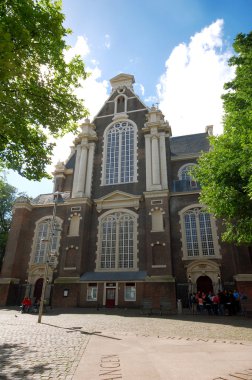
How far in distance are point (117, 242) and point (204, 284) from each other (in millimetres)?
9374

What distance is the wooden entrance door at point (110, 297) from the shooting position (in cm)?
2444

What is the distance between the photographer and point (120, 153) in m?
32.0

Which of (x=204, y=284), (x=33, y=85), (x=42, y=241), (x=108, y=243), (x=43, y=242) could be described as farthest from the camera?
(x=43, y=242)

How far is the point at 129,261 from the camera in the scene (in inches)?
1029

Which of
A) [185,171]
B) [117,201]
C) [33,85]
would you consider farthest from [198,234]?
[33,85]

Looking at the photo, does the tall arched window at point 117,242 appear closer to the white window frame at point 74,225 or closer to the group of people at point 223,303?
the white window frame at point 74,225

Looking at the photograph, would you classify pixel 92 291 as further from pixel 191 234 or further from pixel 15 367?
pixel 15 367

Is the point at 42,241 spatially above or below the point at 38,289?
above

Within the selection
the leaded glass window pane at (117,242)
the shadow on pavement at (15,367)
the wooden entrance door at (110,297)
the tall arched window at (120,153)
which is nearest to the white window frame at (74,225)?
the leaded glass window pane at (117,242)

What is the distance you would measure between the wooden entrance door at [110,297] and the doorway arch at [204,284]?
317 inches

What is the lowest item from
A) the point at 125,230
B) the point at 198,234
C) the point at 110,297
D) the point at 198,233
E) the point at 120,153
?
the point at 110,297

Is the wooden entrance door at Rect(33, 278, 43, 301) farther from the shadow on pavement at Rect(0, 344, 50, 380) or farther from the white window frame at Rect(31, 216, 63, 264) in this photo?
the shadow on pavement at Rect(0, 344, 50, 380)

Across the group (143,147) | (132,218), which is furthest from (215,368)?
(143,147)

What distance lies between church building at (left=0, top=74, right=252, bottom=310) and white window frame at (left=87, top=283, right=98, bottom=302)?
0.30ft
